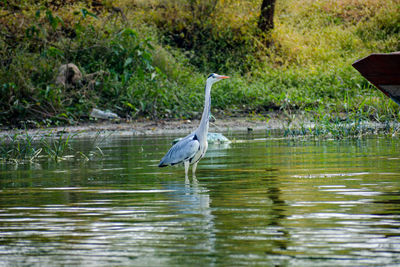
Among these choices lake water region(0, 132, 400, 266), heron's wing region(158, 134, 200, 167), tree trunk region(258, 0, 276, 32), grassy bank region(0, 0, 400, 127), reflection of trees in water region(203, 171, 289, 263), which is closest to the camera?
lake water region(0, 132, 400, 266)

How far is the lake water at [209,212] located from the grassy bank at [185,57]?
16.5ft

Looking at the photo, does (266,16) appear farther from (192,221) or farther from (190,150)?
(192,221)

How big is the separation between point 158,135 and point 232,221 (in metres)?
10.8

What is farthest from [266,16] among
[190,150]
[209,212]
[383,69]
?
[209,212]

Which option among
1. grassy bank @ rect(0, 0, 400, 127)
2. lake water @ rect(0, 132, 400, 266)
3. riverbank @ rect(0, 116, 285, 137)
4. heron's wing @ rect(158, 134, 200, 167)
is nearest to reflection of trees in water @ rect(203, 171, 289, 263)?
lake water @ rect(0, 132, 400, 266)

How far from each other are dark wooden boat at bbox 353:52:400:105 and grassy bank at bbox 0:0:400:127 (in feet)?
20.5

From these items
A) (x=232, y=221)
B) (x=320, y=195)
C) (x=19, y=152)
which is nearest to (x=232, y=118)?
(x=19, y=152)

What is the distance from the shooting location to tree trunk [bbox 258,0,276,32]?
82.1 ft

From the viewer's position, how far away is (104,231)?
186 inches

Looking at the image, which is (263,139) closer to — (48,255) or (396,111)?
(396,111)

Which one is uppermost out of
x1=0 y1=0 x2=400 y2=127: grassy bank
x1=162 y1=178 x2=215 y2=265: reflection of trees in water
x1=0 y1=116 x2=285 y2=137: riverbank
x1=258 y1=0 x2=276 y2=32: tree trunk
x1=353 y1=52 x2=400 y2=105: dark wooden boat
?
x1=258 y1=0 x2=276 y2=32: tree trunk

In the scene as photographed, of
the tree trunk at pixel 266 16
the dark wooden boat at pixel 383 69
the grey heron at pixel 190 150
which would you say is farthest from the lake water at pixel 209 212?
the tree trunk at pixel 266 16

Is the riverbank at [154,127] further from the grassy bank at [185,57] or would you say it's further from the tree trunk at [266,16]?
the tree trunk at [266,16]

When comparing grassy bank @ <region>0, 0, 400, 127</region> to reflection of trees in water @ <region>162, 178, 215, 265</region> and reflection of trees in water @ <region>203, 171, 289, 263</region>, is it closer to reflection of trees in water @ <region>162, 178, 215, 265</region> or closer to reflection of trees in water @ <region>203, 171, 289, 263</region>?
reflection of trees in water @ <region>203, 171, 289, 263</region>
